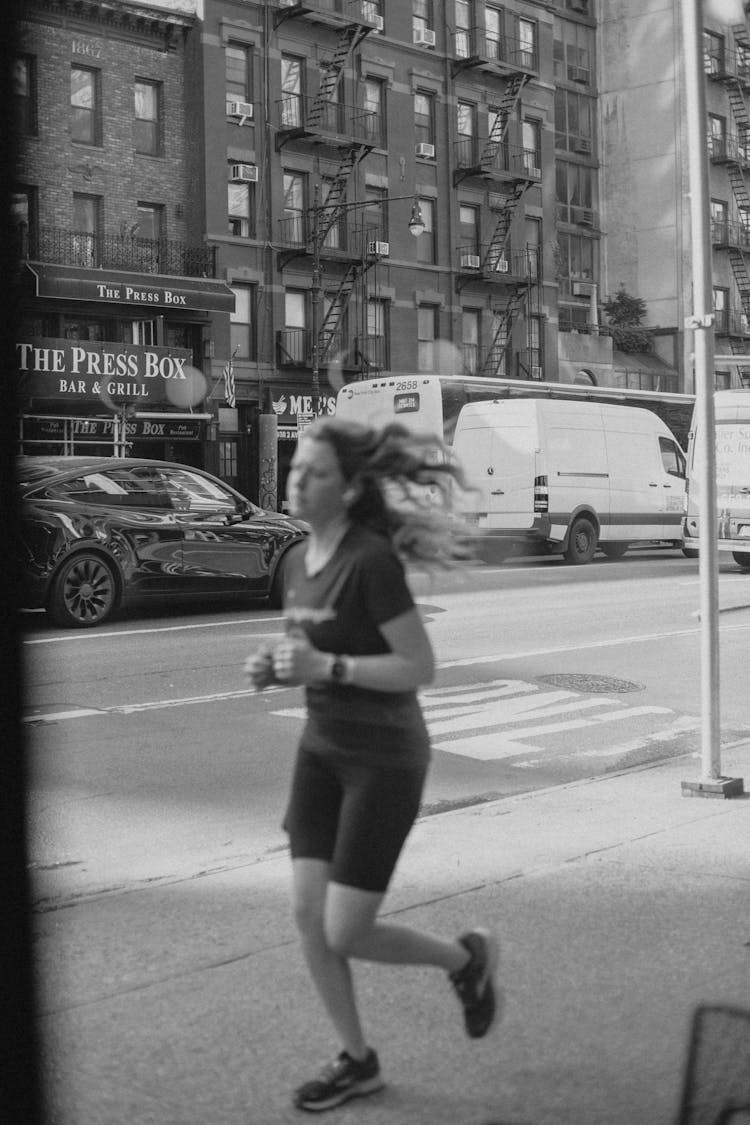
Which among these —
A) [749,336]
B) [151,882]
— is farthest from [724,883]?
[749,336]

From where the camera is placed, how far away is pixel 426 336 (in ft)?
141

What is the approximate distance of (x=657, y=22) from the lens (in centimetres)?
5750

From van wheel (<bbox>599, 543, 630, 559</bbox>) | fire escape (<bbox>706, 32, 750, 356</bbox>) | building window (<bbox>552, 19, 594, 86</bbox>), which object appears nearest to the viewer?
van wheel (<bbox>599, 543, 630, 559</bbox>)

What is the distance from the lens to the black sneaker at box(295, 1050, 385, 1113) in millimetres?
3592

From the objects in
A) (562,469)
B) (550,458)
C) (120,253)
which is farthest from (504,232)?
(550,458)

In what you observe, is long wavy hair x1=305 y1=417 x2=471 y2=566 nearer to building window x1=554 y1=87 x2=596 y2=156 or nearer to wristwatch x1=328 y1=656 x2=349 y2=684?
wristwatch x1=328 y1=656 x2=349 y2=684

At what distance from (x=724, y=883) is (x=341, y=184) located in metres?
35.9

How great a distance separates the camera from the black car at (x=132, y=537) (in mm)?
14008

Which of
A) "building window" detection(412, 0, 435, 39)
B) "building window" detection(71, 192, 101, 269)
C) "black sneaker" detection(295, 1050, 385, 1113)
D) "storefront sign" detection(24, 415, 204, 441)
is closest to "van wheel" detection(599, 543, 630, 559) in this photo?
"storefront sign" detection(24, 415, 204, 441)

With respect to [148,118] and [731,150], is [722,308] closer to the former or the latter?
[731,150]

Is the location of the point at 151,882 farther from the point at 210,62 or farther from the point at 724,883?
the point at 210,62

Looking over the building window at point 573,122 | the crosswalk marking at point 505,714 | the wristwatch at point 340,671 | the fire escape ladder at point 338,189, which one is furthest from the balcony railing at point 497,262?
the wristwatch at point 340,671

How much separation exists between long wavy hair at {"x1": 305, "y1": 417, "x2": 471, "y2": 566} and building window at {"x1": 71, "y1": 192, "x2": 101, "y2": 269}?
3129cm

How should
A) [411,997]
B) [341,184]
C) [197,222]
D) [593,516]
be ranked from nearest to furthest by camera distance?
[411,997] → [593,516] → [197,222] → [341,184]
